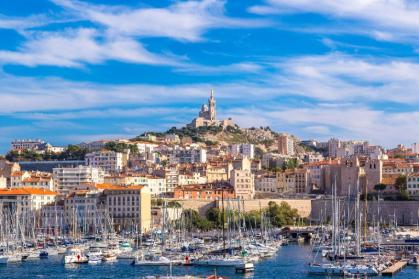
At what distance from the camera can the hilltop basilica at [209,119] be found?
120m

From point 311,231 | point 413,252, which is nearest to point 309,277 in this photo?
point 413,252

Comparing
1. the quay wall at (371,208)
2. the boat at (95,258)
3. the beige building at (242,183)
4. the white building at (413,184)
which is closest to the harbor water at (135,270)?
the boat at (95,258)

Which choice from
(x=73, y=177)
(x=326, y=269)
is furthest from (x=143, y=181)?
(x=326, y=269)

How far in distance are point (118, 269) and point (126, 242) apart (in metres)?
10.4

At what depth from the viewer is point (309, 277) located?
34.3m

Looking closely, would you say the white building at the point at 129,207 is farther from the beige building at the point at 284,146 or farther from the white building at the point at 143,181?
the beige building at the point at 284,146

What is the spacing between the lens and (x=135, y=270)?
37.5m

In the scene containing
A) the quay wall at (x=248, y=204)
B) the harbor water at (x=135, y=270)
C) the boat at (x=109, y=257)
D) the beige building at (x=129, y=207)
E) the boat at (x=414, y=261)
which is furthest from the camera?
the quay wall at (x=248, y=204)

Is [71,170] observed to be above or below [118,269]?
above

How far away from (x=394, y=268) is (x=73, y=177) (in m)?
42.0

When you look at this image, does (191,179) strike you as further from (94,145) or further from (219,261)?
(219,261)

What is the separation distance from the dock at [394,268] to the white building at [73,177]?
3817 cm

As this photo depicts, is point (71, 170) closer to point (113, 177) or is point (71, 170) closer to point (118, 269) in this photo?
point (113, 177)

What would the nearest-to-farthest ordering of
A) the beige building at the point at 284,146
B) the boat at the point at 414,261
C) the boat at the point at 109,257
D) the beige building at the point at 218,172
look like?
the boat at the point at 414,261, the boat at the point at 109,257, the beige building at the point at 218,172, the beige building at the point at 284,146
